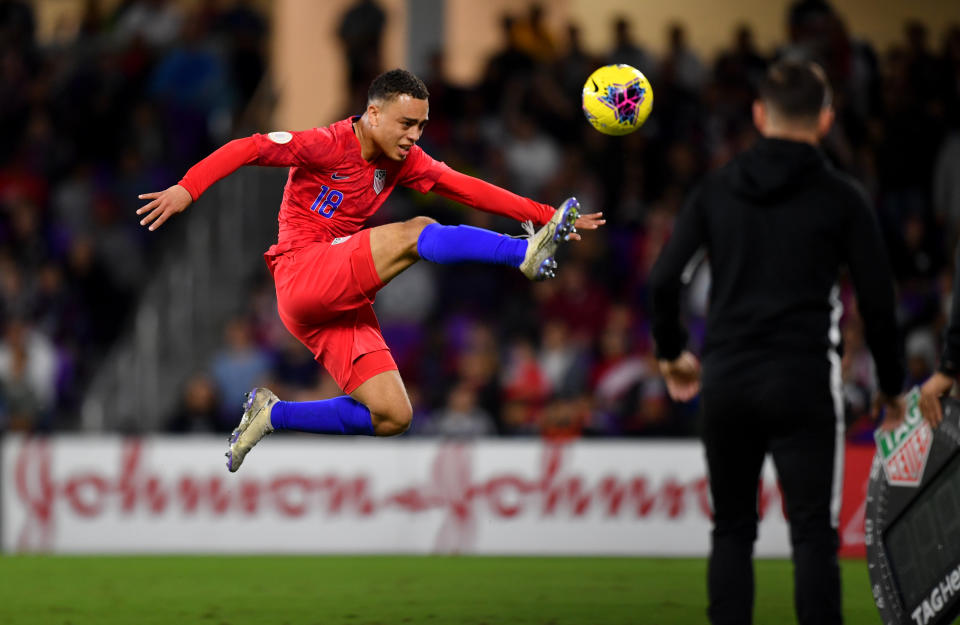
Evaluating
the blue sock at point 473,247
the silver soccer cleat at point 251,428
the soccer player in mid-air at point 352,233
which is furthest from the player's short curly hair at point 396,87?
the silver soccer cleat at point 251,428

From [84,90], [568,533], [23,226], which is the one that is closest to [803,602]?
[568,533]

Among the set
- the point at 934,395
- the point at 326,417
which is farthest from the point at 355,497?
the point at 934,395

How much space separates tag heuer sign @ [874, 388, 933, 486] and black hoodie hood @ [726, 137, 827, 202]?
1.59 metres

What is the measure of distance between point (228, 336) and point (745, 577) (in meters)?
8.18

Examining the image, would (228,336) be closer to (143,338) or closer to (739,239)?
(143,338)

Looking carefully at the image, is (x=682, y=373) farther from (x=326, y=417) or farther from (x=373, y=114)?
(x=326, y=417)

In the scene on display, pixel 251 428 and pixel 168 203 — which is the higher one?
pixel 168 203

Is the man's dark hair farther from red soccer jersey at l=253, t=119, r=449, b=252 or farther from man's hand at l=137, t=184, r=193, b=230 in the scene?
man's hand at l=137, t=184, r=193, b=230

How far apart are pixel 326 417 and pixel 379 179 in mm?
1127

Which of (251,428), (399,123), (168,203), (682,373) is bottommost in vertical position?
(251,428)

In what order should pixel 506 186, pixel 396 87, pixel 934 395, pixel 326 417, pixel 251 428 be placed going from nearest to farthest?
pixel 934 395
pixel 396 87
pixel 326 417
pixel 251 428
pixel 506 186

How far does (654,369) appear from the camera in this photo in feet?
34.7

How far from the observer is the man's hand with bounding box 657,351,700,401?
4.25 m

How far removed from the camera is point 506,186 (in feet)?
39.4
